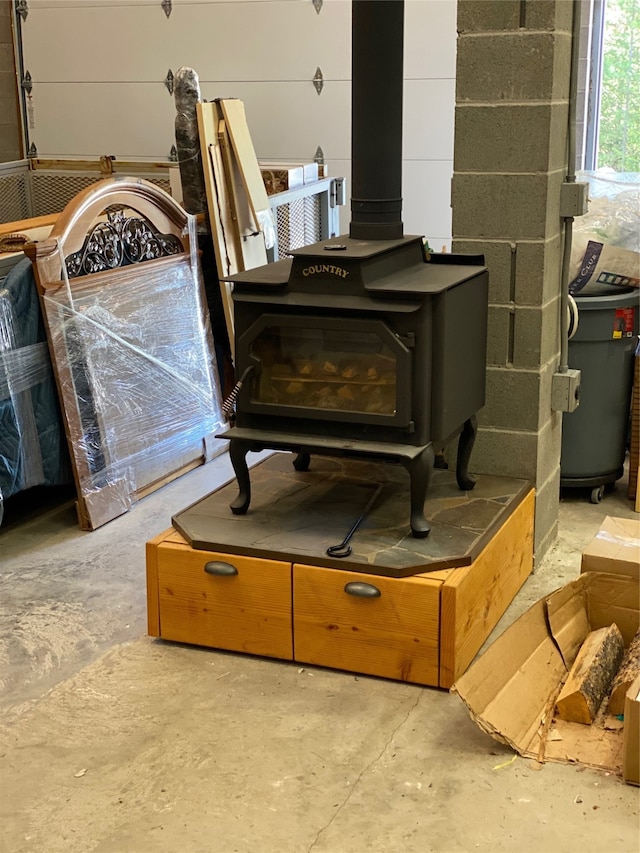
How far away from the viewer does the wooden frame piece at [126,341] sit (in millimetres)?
3795

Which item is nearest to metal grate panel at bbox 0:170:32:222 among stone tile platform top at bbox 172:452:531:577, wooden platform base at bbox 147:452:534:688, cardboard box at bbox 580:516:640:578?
stone tile platform top at bbox 172:452:531:577

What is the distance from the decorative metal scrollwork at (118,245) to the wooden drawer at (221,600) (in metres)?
1.42

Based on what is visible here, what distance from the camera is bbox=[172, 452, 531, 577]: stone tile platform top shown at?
9.16 ft

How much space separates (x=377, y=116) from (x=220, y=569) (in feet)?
4.50

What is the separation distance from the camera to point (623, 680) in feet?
8.40

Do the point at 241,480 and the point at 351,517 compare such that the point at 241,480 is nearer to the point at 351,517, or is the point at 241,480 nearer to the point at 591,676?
the point at 351,517

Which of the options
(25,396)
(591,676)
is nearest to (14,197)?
(25,396)

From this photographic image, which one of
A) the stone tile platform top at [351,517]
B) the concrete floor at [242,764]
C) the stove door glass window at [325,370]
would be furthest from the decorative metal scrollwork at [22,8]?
the concrete floor at [242,764]

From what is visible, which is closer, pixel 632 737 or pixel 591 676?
pixel 632 737

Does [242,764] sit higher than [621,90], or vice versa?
[621,90]

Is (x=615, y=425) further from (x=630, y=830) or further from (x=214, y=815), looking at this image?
(x=214, y=815)

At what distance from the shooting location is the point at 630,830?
7.15ft

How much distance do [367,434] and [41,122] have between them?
14.8 ft

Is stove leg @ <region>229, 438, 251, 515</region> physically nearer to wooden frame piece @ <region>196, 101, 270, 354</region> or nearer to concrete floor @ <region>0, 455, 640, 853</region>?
concrete floor @ <region>0, 455, 640, 853</region>
